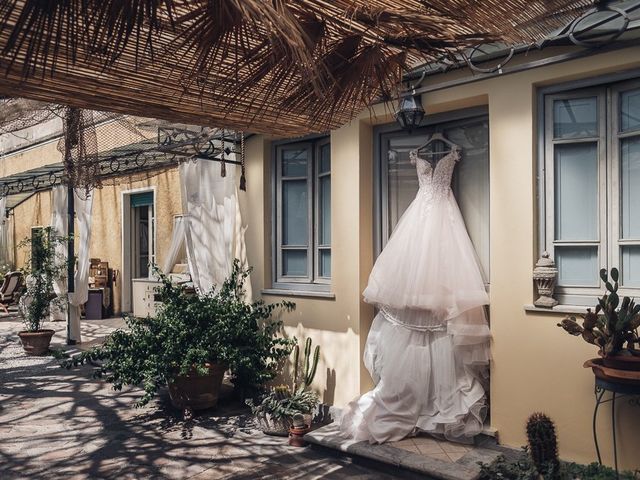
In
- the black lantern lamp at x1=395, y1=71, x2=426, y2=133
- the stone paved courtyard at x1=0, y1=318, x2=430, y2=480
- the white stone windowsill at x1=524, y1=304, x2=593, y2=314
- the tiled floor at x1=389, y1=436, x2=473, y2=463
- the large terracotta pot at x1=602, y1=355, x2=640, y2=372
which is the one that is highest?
the black lantern lamp at x1=395, y1=71, x2=426, y2=133

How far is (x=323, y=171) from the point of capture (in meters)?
5.37

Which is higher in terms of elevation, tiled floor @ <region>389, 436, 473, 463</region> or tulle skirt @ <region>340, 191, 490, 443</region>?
tulle skirt @ <region>340, 191, 490, 443</region>

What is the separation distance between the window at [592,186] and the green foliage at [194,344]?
2.54m

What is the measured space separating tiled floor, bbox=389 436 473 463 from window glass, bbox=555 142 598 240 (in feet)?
5.58

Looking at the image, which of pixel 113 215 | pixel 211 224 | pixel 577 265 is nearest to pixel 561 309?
pixel 577 265

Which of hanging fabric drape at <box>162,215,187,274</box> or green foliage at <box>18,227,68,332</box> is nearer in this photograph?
green foliage at <box>18,227,68,332</box>

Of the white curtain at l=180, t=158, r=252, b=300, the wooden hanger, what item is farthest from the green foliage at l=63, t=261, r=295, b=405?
the wooden hanger

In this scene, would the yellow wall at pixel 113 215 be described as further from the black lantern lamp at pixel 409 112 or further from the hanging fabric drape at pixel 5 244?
the black lantern lamp at pixel 409 112

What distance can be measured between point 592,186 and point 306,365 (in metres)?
2.88

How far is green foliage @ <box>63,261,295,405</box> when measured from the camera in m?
4.85

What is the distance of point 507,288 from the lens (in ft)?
12.9

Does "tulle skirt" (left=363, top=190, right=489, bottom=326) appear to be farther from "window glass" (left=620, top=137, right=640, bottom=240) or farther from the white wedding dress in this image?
"window glass" (left=620, top=137, right=640, bottom=240)

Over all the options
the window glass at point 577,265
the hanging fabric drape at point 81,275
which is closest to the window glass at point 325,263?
the window glass at point 577,265

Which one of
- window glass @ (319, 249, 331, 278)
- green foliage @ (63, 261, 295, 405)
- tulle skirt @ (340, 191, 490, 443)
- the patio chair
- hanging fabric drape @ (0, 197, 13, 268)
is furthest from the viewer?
hanging fabric drape @ (0, 197, 13, 268)
